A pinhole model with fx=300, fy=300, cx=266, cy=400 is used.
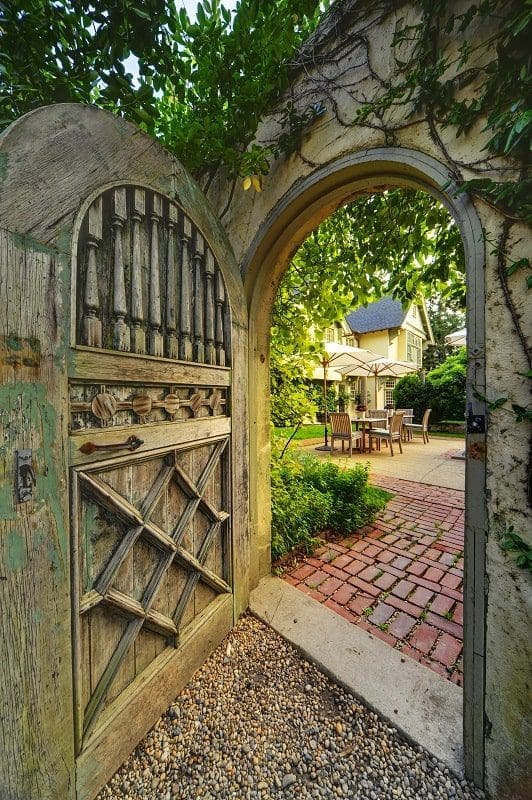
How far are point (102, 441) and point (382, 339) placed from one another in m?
20.0

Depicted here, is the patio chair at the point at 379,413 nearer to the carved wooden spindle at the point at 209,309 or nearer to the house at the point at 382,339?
the house at the point at 382,339

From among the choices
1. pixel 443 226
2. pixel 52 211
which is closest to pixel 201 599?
pixel 52 211

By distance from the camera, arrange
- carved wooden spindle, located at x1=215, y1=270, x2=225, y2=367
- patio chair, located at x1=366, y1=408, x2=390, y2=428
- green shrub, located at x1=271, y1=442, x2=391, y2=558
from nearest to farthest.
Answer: carved wooden spindle, located at x1=215, y1=270, x2=225, y2=367 → green shrub, located at x1=271, y1=442, x2=391, y2=558 → patio chair, located at x1=366, y1=408, x2=390, y2=428

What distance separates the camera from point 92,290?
49.1 inches

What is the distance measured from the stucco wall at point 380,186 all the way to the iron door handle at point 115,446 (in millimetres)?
1189

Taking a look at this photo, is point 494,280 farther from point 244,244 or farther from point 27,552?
point 27,552

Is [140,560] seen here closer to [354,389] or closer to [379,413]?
[379,413]

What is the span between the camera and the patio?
6.89 ft

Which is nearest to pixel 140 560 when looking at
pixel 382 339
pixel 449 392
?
pixel 449 392

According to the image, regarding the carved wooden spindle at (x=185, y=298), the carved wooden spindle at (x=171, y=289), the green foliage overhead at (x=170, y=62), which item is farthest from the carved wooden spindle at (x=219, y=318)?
the green foliage overhead at (x=170, y=62)

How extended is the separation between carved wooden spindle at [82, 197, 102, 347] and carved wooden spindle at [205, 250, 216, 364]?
762mm

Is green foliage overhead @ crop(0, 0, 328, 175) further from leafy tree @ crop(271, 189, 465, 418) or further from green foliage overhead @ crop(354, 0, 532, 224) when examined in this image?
leafy tree @ crop(271, 189, 465, 418)

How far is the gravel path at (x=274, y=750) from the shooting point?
1.32m

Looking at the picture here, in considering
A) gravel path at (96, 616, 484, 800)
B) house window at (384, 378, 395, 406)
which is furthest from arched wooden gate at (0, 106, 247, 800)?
house window at (384, 378, 395, 406)
